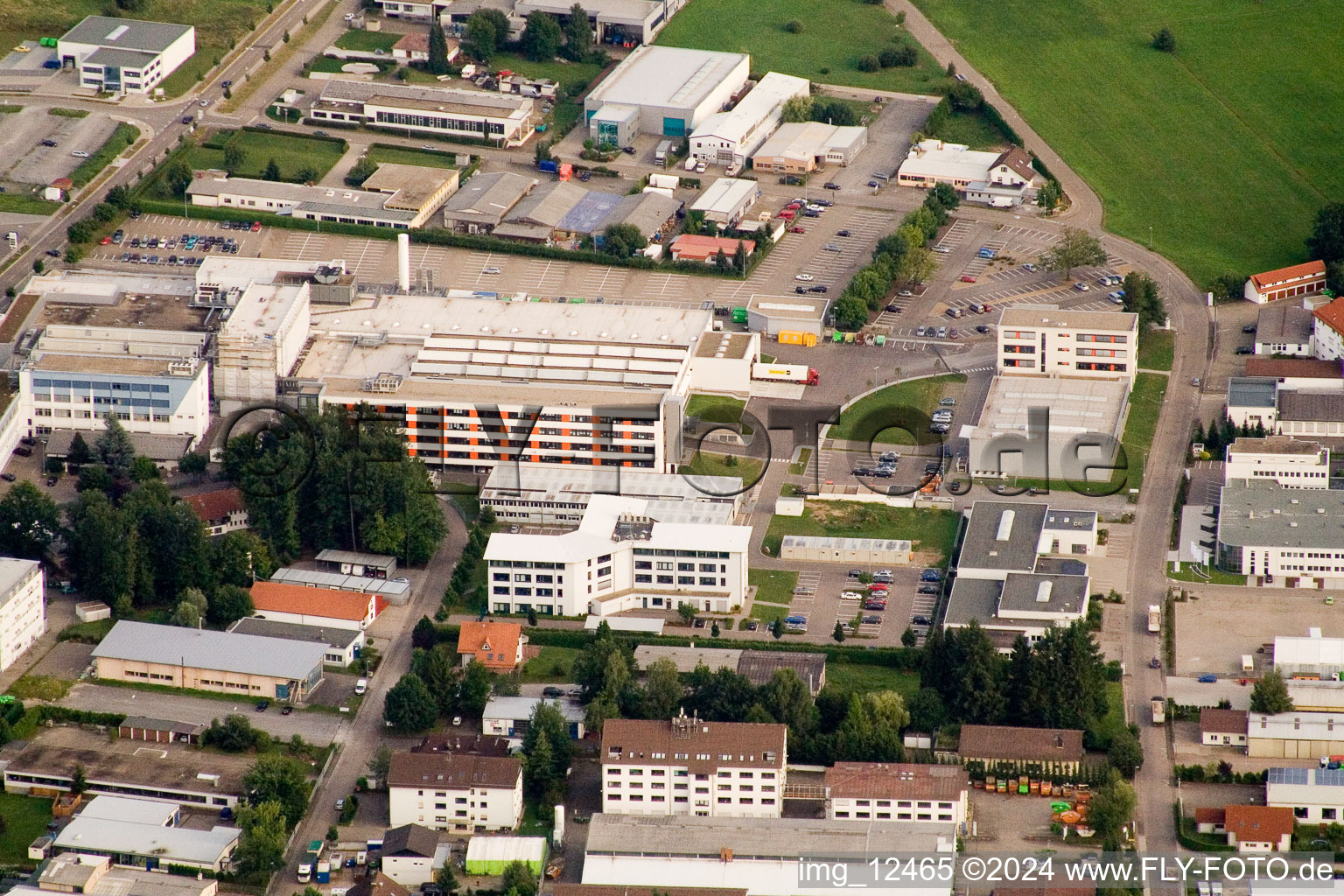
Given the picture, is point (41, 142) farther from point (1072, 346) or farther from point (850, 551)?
point (850, 551)

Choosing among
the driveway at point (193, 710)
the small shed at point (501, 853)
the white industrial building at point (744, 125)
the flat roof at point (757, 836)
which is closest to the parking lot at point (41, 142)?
the white industrial building at point (744, 125)

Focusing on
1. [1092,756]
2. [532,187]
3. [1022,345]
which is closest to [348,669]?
[1092,756]

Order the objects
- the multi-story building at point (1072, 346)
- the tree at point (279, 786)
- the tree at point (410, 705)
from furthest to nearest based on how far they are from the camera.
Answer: the multi-story building at point (1072, 346) < the tree at point (410, 705) < the tree at point (279, 786)

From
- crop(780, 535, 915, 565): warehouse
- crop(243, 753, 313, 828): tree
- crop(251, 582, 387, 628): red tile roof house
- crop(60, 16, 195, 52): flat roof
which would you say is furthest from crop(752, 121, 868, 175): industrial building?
crop(243, 753, 313, 828): tree

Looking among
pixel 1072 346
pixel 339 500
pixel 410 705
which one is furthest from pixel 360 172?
pixel 410 705

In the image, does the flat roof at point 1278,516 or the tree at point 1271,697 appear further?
the flat roof at point 1278,516

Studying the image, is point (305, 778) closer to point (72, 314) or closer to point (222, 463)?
point (222, 463)

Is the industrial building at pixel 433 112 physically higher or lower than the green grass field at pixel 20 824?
higher

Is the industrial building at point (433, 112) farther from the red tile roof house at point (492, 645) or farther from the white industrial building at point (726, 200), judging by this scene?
the red tile roof house at point (492, 645)
